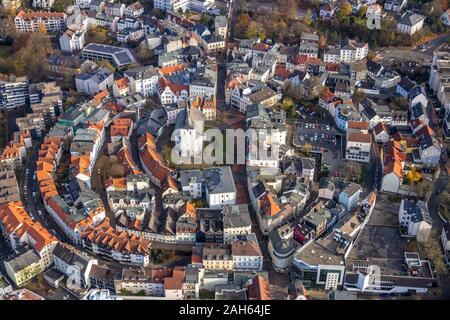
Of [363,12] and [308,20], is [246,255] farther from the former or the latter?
[363,12]

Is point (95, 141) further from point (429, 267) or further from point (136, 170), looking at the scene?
point (429, 267)

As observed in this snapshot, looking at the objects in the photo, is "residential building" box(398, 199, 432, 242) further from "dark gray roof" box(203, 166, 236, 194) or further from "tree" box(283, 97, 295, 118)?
"tree" box(283, 97, 295, 118)

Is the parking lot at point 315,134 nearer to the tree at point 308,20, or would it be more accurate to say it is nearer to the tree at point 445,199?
the tree at point 445,199

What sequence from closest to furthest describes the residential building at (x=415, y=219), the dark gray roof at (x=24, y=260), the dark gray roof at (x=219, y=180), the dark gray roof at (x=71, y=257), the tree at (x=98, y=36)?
1. the dark gray roof at (x=71, y=257)
2. the dark gray roof at (x=24, y=260)
3. the residential building at (x=415, y=219)
4. the dark gray roof at (x=219, y=180)
5. the tree at (x=98, y=36)

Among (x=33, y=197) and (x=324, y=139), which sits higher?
(x=324, y=139)

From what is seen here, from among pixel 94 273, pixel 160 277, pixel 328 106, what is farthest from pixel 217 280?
pixel 328 106

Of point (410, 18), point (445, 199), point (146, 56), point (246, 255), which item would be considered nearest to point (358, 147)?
point (445, 199)

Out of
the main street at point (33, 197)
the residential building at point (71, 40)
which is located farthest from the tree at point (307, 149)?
the residential building at point (71, 40)

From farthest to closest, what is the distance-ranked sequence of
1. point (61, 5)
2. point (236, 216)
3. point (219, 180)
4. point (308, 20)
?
point (61, 5) → point (308, 20) → point (219, 180) → point (236, 216)
